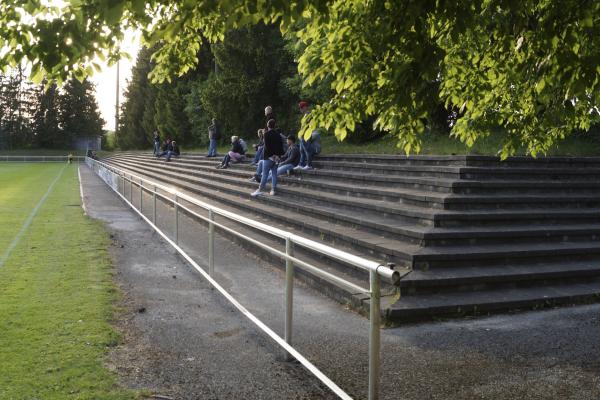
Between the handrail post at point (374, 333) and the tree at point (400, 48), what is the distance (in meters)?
1.75

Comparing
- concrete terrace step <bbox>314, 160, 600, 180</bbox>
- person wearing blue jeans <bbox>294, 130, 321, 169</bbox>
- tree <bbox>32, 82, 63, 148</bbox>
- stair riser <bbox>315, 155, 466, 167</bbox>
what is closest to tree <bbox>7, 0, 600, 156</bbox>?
concrete terrace step <bbox>314, 160, 600, 180</bbox>

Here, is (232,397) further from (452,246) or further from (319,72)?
(452,246)

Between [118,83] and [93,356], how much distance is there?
72.3m

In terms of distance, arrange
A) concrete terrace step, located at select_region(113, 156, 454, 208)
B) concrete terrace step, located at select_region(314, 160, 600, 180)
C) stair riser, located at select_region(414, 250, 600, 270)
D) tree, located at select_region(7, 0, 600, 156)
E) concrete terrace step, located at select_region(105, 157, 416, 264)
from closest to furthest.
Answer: tree, located at select_region(7, 0, 600, 156), stair riser, located at select_region(414, 250, 600, 270), concrete terrace step, located at select_region(105, 157, 416, 264), concrete terrace step, located at select_region(113, 156, 454, 208), concrete terrace step, located at select_region(314, 160, 600, 180)

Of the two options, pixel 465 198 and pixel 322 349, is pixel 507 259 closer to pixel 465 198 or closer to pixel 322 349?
pixel 465 198

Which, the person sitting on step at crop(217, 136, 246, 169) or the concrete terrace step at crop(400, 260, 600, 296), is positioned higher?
the person sitting on step at crop(217, 136, 246, 169)

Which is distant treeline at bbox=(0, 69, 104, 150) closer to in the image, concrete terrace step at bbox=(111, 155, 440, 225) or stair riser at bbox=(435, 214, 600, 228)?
concrete terrace step at bbox=(111, 155, 440, 225)

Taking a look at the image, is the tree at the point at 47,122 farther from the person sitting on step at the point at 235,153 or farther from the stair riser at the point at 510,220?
the stair riser at the point at 510,220

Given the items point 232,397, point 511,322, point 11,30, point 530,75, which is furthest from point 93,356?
point 530,75

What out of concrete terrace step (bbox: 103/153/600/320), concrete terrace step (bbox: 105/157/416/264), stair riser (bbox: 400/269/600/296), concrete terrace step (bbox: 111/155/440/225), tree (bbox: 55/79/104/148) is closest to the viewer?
stair riser (bbox: 400/269/600/296)

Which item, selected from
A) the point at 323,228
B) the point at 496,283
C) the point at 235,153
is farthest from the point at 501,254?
the point at 235,153

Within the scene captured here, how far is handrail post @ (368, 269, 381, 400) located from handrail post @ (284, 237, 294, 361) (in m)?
1.31

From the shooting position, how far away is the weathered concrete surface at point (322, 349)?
4078 millimetres

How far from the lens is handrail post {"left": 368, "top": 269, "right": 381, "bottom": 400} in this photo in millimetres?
3172
